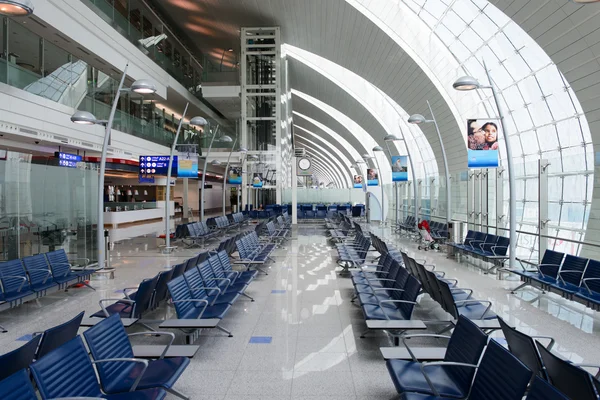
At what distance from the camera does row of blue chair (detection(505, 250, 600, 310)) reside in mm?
6420

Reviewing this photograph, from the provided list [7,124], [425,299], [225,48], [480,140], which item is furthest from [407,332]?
[225,48]

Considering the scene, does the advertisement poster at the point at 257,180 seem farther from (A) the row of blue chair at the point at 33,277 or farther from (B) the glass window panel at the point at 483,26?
(A) the row of blue chair at the point at 33,277

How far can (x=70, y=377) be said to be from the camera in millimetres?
3154

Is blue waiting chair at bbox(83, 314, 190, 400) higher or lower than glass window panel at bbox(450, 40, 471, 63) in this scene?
lower

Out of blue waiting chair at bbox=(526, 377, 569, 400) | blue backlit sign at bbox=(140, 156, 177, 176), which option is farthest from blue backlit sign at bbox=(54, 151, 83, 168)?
blue waiting chair at bbox=(526, 377, 569, 400)

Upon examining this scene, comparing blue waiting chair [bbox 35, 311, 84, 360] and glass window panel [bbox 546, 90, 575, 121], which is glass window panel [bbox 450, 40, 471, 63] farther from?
blue waiting chair [bbox 35, 311, 84, 360]

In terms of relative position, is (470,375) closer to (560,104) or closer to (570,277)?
(570,277)

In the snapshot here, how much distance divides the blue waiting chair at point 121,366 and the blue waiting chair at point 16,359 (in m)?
0.38

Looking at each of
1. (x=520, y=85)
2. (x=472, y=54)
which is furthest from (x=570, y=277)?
(x=520, y=85)

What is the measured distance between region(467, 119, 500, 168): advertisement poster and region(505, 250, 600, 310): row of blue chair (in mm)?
3694

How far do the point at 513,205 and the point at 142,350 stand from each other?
8.77m

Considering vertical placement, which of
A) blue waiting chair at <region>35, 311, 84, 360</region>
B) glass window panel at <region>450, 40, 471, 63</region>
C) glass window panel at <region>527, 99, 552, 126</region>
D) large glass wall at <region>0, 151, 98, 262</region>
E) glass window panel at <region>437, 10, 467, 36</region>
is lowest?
blue waiting chair at <region>35, 311, 84, 360</region>

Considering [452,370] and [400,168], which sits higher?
[400,168]

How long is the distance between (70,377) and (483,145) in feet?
35.3
